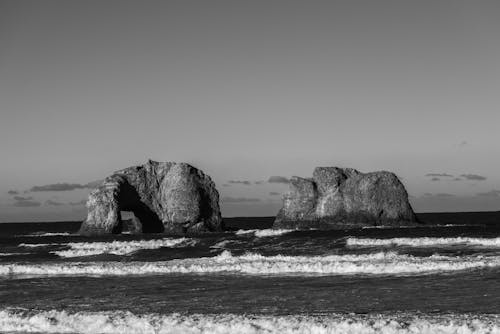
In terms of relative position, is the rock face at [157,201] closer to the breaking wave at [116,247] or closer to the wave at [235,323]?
the breaking wave at [116,247]

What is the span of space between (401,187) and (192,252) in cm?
3729

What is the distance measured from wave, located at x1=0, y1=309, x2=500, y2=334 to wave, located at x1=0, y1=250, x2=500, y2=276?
1062 centimetres

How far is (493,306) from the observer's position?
18.8 meters

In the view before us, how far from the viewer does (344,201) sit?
76.1 metres

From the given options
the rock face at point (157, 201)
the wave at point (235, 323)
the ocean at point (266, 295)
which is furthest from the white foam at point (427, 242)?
the rock face at point (157, 201)

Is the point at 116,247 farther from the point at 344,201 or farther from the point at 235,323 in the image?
the point at 235,323

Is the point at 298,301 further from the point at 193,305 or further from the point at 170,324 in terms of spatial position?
the point at 170,324

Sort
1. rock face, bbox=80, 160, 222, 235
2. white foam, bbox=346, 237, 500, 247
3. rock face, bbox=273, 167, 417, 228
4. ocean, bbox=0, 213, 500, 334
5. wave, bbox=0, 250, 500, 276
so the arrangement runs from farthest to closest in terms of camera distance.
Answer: rock face, bbox=273, 167, 417, 228, rock face, bbox=80, 160, 222, 235, white foam, bbox=346, 237, 500, 247, wave, bbox=0, 250, 500, 276, ocean, bbox=0, 213, 500, 334

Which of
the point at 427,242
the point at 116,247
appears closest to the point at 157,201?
the point at 116,247

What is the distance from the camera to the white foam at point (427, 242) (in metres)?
41.2

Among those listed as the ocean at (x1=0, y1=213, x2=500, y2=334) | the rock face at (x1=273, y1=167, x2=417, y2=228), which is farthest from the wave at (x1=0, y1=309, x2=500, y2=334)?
the rock face at (x1=273, y1=167, x2=417, y2=228)

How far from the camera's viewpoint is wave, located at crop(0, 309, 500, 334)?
53.7ft

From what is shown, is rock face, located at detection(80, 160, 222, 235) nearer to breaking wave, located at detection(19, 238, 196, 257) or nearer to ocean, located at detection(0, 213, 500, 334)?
breaking wave, located at detection(19, 238, 196, 257)

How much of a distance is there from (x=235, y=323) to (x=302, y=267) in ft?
41.9
